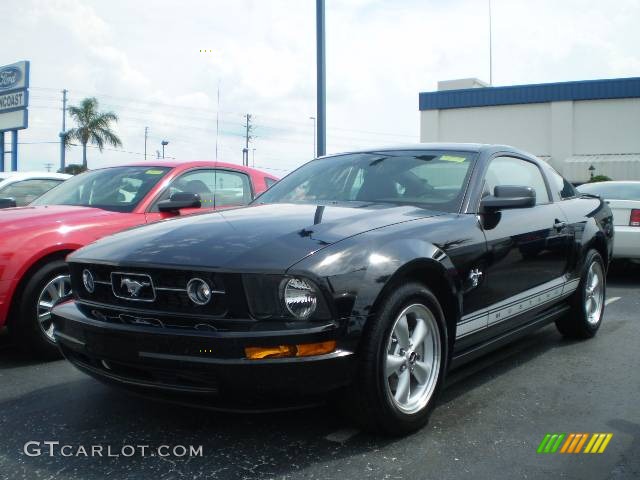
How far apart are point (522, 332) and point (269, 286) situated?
7.19 ft

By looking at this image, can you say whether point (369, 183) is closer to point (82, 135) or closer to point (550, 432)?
point (550, 432)

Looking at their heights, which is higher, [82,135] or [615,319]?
[82,135]

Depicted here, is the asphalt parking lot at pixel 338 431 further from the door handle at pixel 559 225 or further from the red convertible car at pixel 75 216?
the door handle at pixel 559 225

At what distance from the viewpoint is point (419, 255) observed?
3262 millimetres

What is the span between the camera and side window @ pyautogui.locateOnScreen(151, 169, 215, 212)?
575 centimetres

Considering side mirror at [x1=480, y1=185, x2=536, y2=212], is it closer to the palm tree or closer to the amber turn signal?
the amber turn signal

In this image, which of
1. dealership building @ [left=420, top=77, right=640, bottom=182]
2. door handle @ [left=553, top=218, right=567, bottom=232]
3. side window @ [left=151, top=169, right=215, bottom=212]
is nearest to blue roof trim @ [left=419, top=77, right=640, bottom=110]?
dealership building @ [left=420, top=77, right=640, bottom=182]

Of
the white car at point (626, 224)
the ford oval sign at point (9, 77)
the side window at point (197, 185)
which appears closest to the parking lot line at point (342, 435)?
the side window at point (197, 185)

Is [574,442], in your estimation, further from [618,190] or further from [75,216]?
[618,190]

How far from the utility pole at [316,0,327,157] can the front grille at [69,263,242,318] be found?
9.44 m

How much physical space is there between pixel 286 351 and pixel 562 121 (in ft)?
131

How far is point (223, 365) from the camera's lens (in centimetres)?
277

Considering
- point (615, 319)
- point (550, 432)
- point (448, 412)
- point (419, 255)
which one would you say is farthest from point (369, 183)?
point (615, 319)

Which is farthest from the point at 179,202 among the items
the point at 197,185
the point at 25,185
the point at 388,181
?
the point at 25,185
